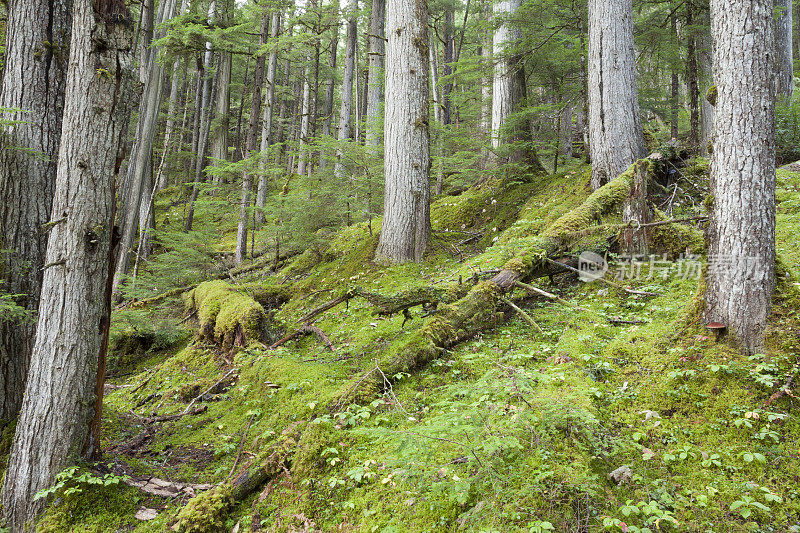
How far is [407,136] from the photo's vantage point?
735cm

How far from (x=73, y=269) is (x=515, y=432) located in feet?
11.5

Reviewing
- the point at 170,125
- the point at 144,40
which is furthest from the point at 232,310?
the point at 170,125

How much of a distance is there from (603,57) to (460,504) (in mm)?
7325

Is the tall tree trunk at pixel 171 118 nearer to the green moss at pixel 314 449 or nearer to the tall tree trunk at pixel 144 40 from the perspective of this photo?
the tall tree trunk at pixel 144 40

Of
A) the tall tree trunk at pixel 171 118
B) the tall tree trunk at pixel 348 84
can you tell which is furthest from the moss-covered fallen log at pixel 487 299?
the tall tree trunk at pixel 171 118

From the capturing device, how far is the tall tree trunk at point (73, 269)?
3291mm

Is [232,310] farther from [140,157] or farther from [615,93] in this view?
[615,93]

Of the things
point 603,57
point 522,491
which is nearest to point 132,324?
point 522,491

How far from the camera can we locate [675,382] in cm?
319

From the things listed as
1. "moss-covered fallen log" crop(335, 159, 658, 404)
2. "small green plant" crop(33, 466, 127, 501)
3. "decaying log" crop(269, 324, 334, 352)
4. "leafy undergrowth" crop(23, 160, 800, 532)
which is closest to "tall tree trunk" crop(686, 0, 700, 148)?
"moss-covered fallen log" crop(335, 159, 658, 404)

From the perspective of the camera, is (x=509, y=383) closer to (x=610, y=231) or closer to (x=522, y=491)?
(x=522, y=491)

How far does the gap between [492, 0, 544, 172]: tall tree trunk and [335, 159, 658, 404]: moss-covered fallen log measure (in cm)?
323

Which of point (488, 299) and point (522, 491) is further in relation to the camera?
point (488, 299)

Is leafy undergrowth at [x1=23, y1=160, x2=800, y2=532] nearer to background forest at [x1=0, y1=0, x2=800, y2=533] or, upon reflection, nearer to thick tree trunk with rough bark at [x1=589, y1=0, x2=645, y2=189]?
background forest at [x1=0, y1=0, x2=800, y2=533]
